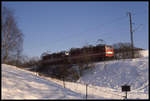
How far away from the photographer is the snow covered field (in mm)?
8109

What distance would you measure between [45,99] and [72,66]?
21.4 metres

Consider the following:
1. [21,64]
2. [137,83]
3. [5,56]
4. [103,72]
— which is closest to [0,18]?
A: [5,56]

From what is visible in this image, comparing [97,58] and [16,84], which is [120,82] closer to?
[97,58]

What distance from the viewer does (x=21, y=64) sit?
23438 millimetres

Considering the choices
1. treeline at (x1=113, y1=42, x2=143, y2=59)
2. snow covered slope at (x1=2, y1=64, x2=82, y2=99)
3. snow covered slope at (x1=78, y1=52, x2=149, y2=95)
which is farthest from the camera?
treeline at (x1=113, y1=42, x2=143, y2=59)

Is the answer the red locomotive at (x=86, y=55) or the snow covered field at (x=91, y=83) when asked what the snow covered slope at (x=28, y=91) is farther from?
the red locomotive at (x=86, y=55)

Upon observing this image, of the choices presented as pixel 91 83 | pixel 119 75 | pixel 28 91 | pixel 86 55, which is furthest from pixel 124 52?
pixel 28 91

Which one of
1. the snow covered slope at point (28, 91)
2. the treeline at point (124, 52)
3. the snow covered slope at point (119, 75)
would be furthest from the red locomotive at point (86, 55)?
the snow covered slope at point (28, 91)

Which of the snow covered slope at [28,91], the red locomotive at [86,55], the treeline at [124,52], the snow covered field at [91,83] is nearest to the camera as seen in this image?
the snow covered slope at [28,91]

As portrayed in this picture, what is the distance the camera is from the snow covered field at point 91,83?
8109 millimetres

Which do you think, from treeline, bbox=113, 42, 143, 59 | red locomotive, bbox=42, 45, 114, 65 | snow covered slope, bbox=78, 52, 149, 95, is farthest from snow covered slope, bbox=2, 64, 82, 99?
treeline, bbox=113, 42, 143, 59

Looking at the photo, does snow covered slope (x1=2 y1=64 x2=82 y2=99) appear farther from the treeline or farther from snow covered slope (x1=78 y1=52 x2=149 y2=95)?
the treeline

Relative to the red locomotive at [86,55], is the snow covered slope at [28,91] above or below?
above

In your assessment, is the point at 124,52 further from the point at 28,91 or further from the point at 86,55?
the point at 28,91
